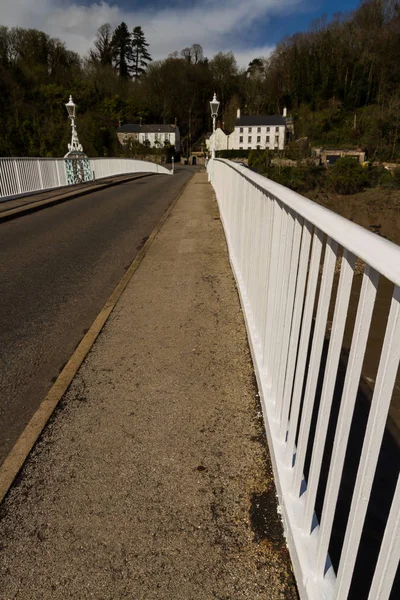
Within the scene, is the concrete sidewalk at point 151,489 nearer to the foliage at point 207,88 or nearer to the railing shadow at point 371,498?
the railing shadow at point 371,498

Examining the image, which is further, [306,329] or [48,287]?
[48,287]

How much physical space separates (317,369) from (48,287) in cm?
423

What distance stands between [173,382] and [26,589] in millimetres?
1445

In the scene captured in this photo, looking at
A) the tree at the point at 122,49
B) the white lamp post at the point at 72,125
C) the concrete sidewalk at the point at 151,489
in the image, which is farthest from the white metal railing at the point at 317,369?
the tree at the point at 122,49

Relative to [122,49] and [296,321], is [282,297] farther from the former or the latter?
[122,49]

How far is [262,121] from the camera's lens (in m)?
80.0

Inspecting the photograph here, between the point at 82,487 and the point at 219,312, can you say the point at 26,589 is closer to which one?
the point at 82,487

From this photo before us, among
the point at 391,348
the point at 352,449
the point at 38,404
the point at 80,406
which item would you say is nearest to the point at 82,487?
the point at 80,406

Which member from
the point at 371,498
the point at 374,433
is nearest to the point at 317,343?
the point at 374,433

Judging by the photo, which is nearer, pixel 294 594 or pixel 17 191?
pixel 294 594

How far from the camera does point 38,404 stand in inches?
105

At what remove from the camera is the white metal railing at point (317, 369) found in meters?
0.93

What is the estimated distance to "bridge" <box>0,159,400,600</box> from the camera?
94 cm

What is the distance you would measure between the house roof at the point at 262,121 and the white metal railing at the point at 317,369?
8381 centimetres
